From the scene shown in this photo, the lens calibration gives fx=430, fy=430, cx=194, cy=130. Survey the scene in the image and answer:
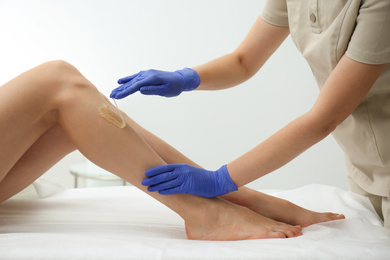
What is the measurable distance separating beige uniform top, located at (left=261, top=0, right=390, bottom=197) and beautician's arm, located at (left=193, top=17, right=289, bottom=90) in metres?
0.12

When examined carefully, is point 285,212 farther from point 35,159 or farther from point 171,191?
point 35,159

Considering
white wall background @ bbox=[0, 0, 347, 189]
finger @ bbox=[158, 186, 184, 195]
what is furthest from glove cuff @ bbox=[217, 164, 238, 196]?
white wall background @ bbox=[0, 0, 347, 189]

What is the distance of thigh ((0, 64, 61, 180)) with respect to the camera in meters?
1.11

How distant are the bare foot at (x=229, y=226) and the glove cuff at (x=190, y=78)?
0.43 m

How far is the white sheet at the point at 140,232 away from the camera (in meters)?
1.01

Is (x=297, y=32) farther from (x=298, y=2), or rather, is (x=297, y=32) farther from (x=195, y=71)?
(x=195, y=71)

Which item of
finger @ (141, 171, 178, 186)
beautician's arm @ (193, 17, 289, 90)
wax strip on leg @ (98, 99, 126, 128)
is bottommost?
finger @ (141, 171, 178, 186)

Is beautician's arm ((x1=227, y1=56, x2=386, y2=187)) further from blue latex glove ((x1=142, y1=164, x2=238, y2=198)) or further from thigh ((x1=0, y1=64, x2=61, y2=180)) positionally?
thigh ((x1=0, y1=64, x2=61, y2=180))

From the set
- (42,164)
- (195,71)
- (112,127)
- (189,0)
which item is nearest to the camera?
(112,127)

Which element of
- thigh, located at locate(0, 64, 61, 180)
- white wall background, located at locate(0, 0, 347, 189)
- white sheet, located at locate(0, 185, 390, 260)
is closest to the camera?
A: white sheet, located at locate(0, 185, 390, 260)

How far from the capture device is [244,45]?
5.12 ft

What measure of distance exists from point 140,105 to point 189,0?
77 centimetres

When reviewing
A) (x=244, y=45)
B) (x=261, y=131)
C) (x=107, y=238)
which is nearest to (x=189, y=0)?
(x=261, y=131)

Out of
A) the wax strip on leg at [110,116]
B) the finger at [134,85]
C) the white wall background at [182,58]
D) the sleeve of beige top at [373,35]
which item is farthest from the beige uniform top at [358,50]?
the white wall background at [182,58]
